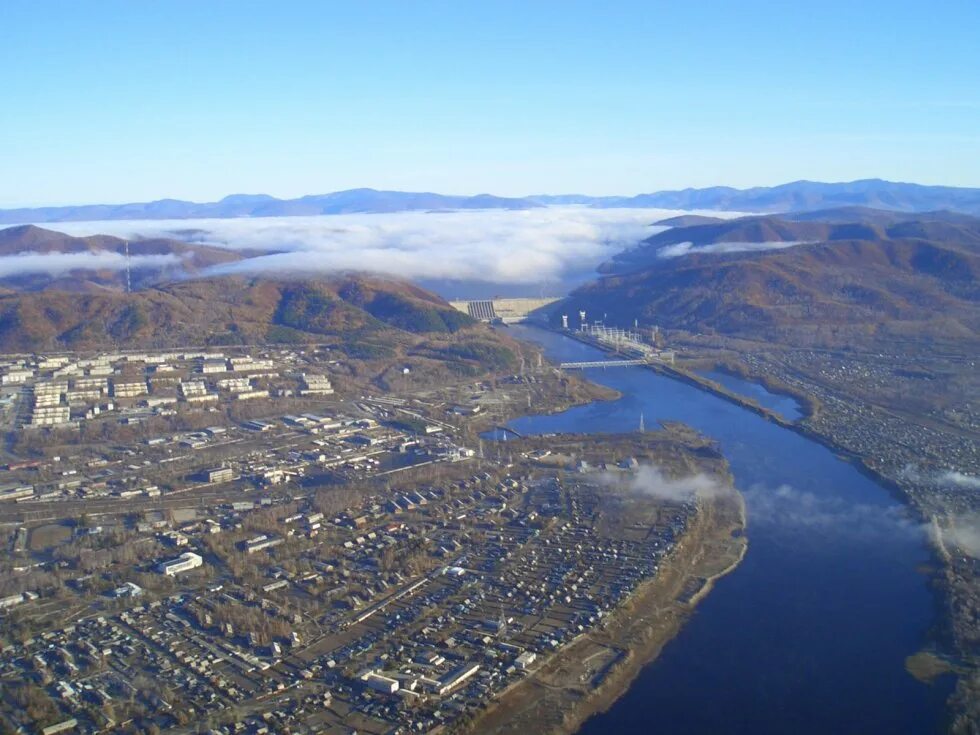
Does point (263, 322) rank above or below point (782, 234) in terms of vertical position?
below

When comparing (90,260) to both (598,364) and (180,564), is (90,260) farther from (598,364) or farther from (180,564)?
(180,564)

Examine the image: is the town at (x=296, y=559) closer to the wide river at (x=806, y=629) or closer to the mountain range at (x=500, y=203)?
the wide river at (x=806, y=629)

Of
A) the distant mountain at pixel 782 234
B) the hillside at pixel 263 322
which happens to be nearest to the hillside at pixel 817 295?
the distant mountain at pixel 782 234

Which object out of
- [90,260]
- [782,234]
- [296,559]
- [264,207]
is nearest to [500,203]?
[264,207]

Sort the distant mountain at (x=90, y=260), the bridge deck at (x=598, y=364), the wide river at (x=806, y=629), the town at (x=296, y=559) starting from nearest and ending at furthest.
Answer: the wide river at (x=806, y=629) → the town at (x=296, y=559) → the bridge deck at (x=598, y=364) → the distant mountain at (x=90, y=260)

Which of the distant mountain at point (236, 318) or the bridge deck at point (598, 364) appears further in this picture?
the bridge deck at point (598, 364)

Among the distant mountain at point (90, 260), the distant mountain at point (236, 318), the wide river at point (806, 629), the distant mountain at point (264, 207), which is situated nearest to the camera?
the wide river at point (806, 629)

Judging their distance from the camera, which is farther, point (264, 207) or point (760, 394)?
point (264, 207)

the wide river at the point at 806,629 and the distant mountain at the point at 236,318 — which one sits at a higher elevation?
the distant mountain at the point at 236,318
